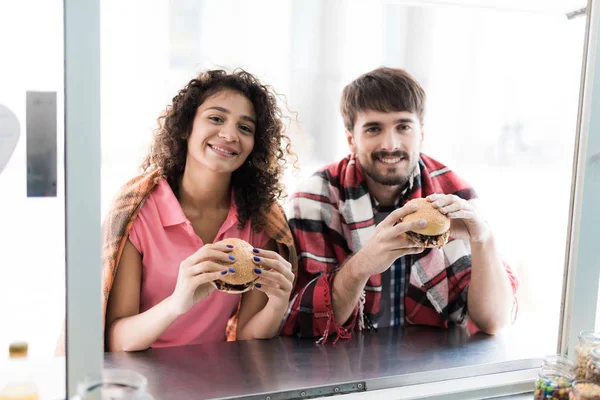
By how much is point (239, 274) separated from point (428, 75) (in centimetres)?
137

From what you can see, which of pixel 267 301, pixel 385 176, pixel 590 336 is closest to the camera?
pixel 590 336

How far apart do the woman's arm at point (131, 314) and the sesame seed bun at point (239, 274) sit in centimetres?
13

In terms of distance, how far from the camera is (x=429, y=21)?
7.34 feet

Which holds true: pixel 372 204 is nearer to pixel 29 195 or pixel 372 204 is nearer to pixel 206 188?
pixel 206 188

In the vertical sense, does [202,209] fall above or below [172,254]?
above

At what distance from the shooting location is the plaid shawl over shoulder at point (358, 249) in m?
1.60

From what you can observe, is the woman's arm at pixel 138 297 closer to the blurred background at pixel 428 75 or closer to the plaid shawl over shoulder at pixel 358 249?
the blurred background at pixel 428 75

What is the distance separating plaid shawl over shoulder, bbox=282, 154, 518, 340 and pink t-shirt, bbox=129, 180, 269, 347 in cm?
14

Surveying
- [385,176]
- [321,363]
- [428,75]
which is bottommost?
[321,363]

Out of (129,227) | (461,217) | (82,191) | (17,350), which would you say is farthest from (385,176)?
(17,350)

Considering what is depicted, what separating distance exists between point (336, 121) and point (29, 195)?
4.74 feet

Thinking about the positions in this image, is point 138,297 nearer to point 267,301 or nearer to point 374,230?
point 267,301

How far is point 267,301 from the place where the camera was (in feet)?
5.01

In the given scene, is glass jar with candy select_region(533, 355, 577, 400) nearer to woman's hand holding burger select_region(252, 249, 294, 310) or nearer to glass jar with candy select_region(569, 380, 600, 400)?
glass jar with candy select_region(569, 380, 600, 400)
